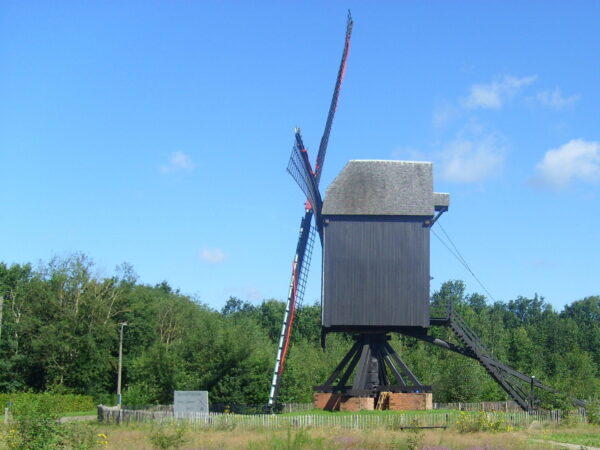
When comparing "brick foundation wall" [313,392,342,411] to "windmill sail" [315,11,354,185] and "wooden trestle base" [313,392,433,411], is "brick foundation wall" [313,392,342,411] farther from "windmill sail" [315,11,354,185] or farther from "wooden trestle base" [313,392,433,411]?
"windmill sail" [315,11,354,185]

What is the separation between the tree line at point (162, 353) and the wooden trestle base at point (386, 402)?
410 centimetres

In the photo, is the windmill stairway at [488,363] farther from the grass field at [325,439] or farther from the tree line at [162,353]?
the grass field at [325,439]

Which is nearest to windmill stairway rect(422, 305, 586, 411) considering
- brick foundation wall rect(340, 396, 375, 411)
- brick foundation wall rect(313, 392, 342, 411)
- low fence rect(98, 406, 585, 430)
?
low fence rect(98, 406, 585, 430)

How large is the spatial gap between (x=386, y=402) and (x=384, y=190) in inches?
371

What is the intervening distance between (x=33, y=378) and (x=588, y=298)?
77.1 metres

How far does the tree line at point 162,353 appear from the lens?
44219 mm

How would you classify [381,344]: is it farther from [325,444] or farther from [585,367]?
[585,367]

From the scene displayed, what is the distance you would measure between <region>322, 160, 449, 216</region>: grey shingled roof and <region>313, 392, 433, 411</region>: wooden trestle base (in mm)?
8041

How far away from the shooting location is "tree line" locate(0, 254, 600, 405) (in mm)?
44219

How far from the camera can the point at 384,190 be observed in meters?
35.0

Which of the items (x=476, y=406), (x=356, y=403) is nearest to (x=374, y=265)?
(x=356, y=403)

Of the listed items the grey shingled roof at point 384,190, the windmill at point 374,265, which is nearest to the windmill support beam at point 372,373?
Result: the windmill at point 374,265

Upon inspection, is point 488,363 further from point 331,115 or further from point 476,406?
point 331,115

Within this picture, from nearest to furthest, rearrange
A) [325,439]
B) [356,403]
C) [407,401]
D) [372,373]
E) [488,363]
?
1. [325,439]
2. [356,403]
3. [407,401]
4. [372,373]
5. [488,363]
